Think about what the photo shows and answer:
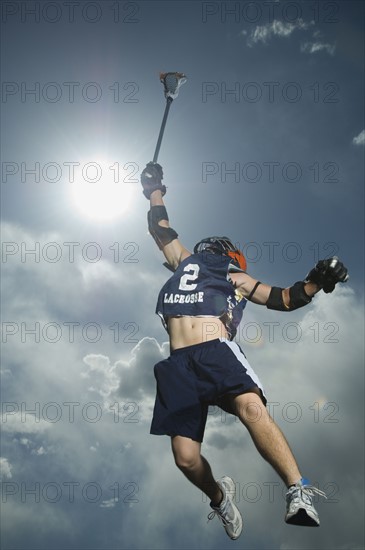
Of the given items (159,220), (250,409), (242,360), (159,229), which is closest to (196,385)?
(242,360)

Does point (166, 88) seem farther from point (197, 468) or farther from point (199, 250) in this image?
point (197, 468)

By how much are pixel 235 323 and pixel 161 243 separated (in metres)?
1.64

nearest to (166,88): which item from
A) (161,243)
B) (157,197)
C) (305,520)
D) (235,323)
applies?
(157,197)

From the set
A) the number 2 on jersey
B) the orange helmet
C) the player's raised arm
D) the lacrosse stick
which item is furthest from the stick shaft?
the number 2 on jersey

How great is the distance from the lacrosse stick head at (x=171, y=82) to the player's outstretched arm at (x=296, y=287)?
3.74 m

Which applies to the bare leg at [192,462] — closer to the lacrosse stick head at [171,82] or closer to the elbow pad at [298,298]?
the elbow pad at [298,298]

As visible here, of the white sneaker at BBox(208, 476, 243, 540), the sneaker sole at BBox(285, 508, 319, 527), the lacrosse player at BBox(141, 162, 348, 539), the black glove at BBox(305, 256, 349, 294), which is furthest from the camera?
the white sneaker at BBox(208, 476, 243, 540)

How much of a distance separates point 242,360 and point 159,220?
257 centimetres

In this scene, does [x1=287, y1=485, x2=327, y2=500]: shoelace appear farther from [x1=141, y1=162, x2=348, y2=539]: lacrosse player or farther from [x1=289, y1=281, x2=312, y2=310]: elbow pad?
[x1=289, y1=281, x2=312, y2=310]: elbow pad

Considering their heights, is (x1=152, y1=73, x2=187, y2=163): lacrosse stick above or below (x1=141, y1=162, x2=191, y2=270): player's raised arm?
above

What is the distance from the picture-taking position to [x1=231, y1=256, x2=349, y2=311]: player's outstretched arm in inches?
200

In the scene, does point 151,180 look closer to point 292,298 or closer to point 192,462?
point 292,298

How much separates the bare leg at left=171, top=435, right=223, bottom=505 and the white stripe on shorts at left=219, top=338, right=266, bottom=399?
0.98 m

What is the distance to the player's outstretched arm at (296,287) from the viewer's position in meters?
5.07
